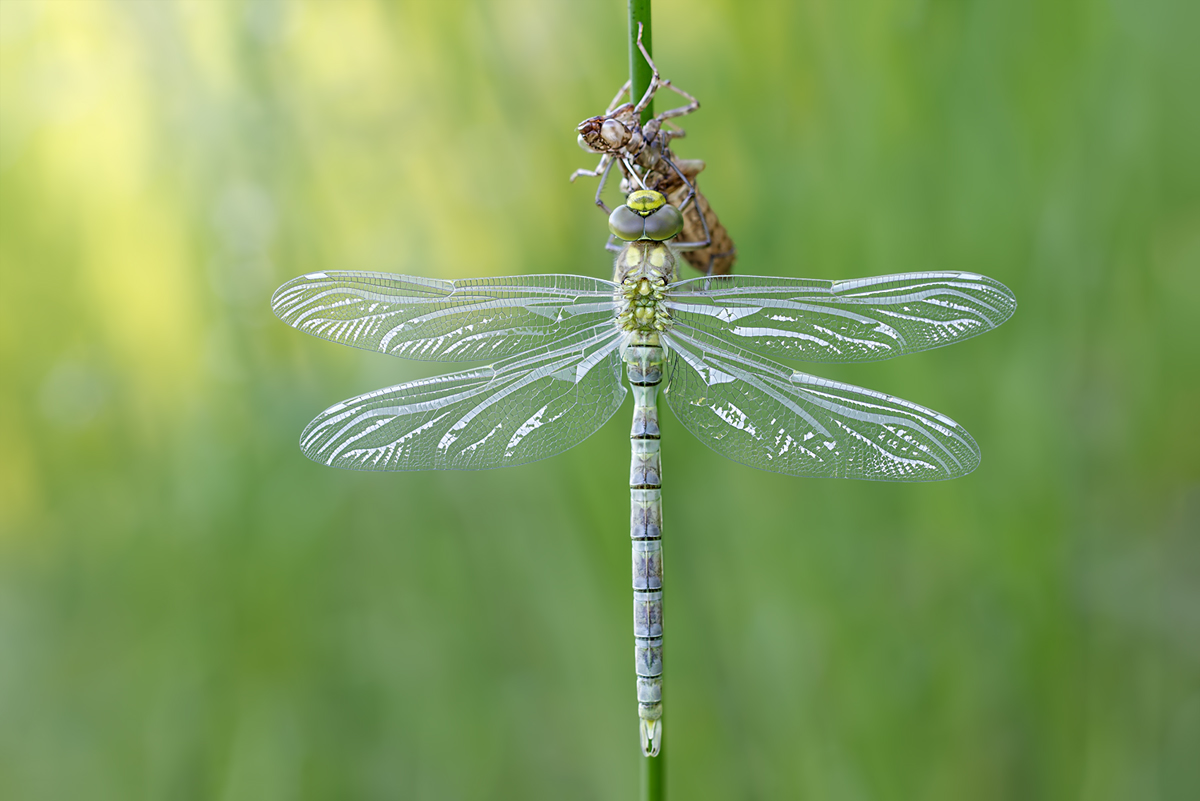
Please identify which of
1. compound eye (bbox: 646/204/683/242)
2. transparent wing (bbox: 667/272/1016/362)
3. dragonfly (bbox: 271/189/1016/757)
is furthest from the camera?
compound eye (bbox: 646/204/683/242)

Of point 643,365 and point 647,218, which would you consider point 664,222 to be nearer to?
point 647,218

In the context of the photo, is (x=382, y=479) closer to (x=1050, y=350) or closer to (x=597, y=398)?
(x=597, y=398)

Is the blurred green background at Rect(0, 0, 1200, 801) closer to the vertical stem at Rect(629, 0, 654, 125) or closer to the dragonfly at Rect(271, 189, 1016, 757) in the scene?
the dragonfly at Rect(271, 189, 1016, 757)

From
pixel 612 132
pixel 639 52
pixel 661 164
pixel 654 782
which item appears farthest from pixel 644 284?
pixel 654 782

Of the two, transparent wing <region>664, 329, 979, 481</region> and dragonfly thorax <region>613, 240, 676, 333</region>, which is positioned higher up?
dragonfly thorax <region>613, 240, 676, 333</region>

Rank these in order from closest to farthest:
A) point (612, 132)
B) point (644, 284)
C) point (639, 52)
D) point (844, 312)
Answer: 1. point (639, 52)
2. point (612, 132)
3. point (844, 312)
4. point (644, 284)

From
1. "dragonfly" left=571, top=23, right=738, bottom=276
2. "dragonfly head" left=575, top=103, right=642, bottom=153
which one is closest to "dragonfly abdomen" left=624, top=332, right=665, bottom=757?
"dragonfly" left=571, top=23, right=738, bottom=276
